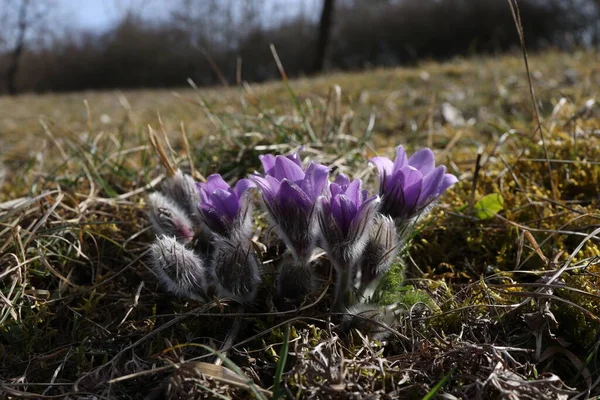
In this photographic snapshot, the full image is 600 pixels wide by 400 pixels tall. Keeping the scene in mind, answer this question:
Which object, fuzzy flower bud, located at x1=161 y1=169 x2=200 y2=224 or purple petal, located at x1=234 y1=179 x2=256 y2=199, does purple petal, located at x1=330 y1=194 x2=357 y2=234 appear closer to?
purple petal, located at x1=234 y1=179 x2=256 y2=199

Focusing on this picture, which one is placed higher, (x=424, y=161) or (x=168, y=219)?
(x=424, y=161)

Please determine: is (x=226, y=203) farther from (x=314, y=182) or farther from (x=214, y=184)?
(x=314, y=182)

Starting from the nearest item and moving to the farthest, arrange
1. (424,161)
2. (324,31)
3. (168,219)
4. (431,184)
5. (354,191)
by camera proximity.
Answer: (354,191) < (431,184) < (424,161) < (168,219) < (324,31)

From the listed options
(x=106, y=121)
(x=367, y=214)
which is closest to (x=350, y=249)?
(x=367, y=214)

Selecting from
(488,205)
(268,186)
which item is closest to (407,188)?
(268,186)

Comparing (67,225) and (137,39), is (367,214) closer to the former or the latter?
(67,225)

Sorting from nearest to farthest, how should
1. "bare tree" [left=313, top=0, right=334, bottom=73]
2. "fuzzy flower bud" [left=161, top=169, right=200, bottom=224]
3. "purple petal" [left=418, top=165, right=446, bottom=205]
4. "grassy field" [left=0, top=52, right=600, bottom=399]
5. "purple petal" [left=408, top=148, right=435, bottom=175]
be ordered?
"grassy field" [left=0, top=52, right=600, bottom=399], "purple petal" [left=418, top=165, right=446, bottom=205], "purple petal" [left=408, top=148, right=435, bottom=175], "fuzzy flower bud" [left=161, top=169, right=200, bottom=224], "bare tree" [left=313, top=0, right=334, bottom=73]

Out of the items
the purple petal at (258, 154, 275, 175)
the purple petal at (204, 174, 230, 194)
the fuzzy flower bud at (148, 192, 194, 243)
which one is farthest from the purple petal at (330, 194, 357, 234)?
the fuzzy flower bud at (148, 192, 194, 243)
